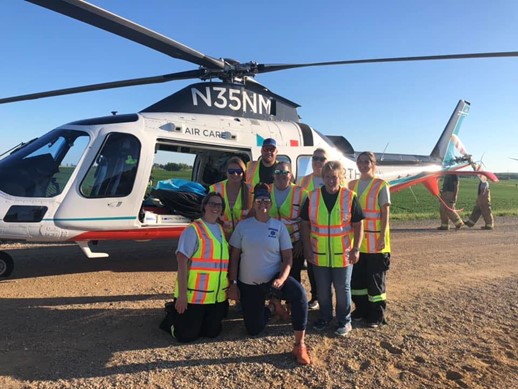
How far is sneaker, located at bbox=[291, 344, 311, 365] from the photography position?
342cm

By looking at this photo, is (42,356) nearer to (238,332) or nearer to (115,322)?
(115,322)

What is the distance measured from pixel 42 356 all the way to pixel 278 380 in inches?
81.5

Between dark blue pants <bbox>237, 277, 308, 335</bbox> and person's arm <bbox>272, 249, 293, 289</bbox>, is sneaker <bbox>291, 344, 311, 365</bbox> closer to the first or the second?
dark blue pants <bbox>237, 277, 308, 335</bbox>

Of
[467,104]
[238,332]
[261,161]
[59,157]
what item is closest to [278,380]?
[238,332]

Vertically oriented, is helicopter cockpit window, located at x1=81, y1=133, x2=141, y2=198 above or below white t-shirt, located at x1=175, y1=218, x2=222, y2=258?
above

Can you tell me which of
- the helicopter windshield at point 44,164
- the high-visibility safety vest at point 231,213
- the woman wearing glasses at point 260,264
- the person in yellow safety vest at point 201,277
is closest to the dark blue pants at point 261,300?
the woman wearing glasses at point 260,264

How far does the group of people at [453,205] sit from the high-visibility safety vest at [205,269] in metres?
11.3

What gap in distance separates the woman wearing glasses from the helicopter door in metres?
2.71

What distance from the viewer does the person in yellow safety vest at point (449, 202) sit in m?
13.2

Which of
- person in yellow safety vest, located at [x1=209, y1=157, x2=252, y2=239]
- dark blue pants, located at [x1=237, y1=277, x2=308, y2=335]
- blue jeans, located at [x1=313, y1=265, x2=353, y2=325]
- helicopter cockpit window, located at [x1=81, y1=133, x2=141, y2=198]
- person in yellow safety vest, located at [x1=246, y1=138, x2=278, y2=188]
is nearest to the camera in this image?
dark blue pants, located at [x1=237, y1=277, x2=308, y2=335]

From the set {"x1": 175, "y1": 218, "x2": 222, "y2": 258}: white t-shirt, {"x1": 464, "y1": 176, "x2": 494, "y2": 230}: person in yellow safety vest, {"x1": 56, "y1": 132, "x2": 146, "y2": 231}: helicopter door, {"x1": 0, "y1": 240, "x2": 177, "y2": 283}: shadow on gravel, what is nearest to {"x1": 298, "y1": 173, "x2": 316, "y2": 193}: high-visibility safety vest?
{"x1": 175, "y1": 218, "x2": 222, "y2": 258}: white t-shirt

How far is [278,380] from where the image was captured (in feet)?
10.4

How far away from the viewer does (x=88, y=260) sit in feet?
23.5

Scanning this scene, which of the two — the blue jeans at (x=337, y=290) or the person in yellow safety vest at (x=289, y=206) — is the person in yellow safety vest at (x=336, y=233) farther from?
the person in yellow safety vest at (x=289, y=206)
